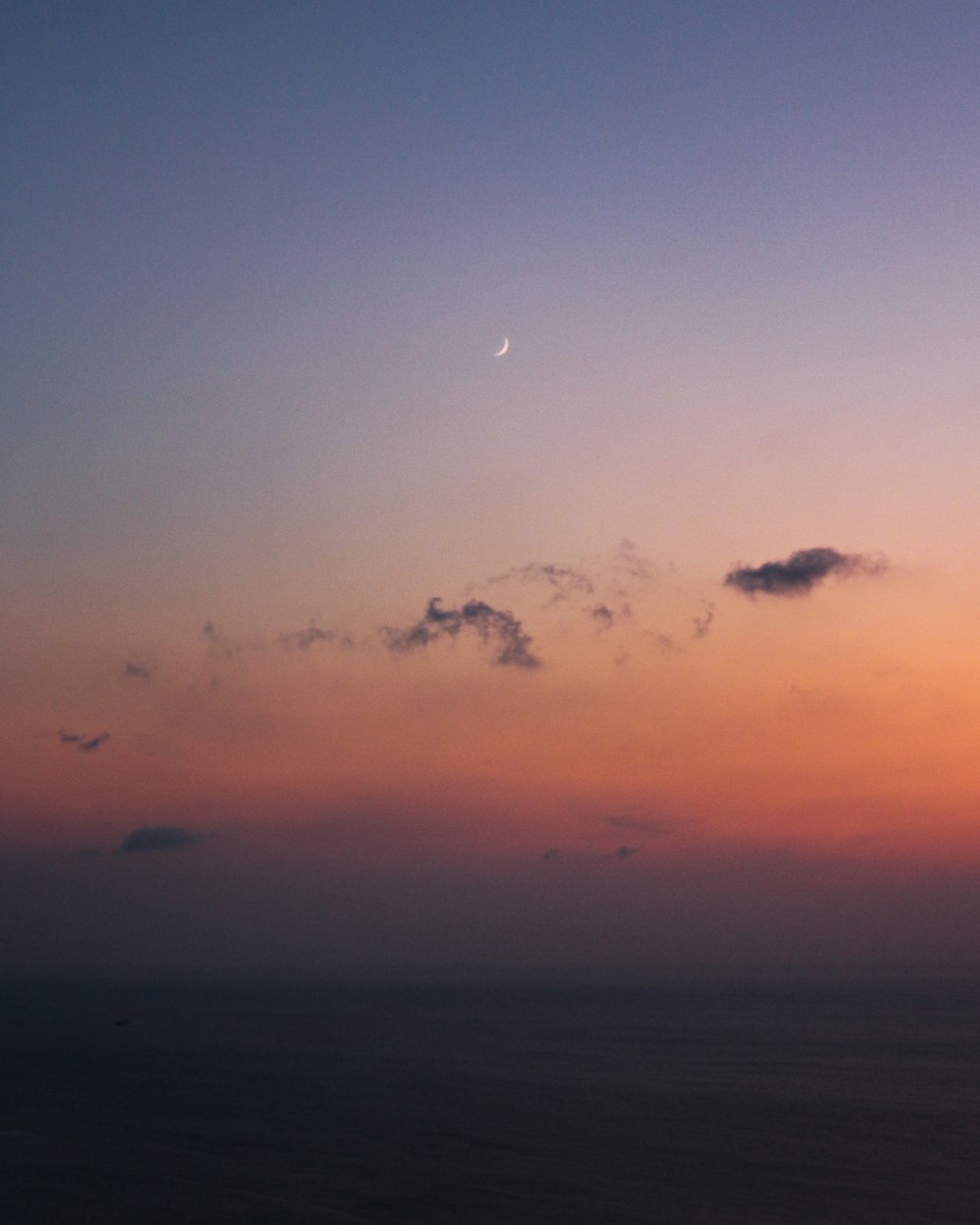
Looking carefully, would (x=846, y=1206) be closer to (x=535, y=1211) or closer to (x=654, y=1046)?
(x=535, y=1211)

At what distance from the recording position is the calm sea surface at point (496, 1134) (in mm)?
57344

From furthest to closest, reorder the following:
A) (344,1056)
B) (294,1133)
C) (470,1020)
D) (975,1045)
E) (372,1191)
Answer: (470,1020) → (975,1045) → (344,1056) → (294,1133) → (372,1191)

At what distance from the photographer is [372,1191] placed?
196 feet

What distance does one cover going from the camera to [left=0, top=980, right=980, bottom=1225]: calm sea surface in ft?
188

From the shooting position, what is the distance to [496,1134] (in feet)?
249

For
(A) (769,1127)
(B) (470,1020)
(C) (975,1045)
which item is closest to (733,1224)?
(A) (769,1127)

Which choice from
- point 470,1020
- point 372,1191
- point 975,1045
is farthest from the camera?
point 470,1020

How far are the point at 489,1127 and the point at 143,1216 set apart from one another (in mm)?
28861

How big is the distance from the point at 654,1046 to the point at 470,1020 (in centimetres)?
6084

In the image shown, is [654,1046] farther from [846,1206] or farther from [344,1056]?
[846,1206]

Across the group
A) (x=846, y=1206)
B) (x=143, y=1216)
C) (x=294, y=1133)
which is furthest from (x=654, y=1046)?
(x=143, y=1216)

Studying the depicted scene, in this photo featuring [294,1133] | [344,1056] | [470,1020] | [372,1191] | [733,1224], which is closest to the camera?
[733,1224]

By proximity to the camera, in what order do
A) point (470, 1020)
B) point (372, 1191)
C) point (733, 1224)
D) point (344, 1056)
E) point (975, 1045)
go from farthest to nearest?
point (470, 1020) < point (975, 1045) < point (344, 1056) < point (372, 1191) < point (733, 1224)

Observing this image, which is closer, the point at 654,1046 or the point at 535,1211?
the point at 535,1211
